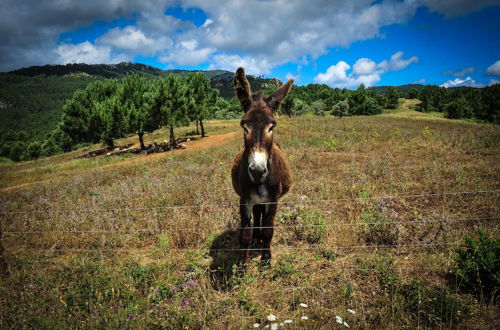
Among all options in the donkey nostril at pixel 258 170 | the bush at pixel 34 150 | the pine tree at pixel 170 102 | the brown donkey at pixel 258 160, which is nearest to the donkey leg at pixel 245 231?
the brown donkey at pixel 258 160

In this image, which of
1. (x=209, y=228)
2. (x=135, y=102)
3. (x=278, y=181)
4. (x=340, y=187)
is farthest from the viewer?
(x=135, y=102)

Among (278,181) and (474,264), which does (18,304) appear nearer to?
(278,181)

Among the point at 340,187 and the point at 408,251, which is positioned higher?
the point at 340,187

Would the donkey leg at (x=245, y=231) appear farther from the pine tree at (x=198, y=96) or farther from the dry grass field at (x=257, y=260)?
the pine tree at (x=198, y=96)

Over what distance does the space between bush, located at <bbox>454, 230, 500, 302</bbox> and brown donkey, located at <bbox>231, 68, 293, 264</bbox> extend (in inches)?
115

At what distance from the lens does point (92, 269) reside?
396cm

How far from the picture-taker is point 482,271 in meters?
3.17

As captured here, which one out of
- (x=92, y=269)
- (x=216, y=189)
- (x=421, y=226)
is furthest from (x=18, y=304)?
(x=421, y=226)

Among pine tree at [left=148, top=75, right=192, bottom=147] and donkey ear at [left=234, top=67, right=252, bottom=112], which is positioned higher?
pine tree at [left=148, top=75, right=192, bottom=147]

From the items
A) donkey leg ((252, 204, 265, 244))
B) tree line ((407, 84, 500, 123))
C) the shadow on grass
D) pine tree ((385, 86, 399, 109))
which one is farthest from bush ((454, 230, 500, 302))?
pine tree ((385, 86, 399, 109))

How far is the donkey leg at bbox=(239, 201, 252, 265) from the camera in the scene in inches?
151

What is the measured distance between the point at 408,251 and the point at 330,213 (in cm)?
179

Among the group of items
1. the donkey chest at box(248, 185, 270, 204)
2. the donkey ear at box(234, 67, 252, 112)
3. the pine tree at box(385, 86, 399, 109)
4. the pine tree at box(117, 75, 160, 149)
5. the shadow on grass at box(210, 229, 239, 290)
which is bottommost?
the shadow on grass at box(210, 229, 239, 290)

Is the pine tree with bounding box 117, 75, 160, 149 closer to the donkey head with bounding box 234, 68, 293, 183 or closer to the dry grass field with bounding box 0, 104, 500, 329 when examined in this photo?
the dry grass field with bounding box 0, 104, 500, 329
